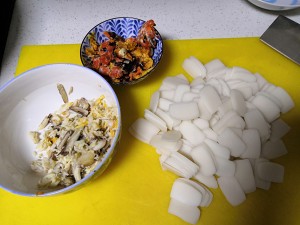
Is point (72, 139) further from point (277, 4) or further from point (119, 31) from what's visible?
point (277, 4)

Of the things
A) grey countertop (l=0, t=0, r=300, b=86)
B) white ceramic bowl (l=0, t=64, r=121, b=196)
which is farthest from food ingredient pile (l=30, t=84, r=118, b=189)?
grey countertop (l=0, t=0, r=300, b=86)

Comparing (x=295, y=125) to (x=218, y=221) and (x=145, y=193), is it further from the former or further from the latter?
(x=145, y=193)

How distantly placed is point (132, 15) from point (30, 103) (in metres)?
0.59

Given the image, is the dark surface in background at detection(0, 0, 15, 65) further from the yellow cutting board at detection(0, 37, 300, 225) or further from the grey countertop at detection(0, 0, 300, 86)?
the yellow cutting board at detection(0, 37, 300, 225)

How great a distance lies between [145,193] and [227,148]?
279 mm

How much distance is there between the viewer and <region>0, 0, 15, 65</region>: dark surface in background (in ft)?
3.73

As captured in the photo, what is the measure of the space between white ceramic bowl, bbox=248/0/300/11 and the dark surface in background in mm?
1009

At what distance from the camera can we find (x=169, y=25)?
119 cm

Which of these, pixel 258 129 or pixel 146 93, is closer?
pixel 258 129

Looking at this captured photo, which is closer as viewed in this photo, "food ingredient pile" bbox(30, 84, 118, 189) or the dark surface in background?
"food ingredient pile" bbox(30, 84, 118, 189)

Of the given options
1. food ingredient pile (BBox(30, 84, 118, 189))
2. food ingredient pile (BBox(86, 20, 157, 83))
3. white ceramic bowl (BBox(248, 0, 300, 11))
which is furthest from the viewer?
white ceramic bowl (BBox(248, 0, 300, 11))

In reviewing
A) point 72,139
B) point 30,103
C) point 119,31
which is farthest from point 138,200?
point 119,31

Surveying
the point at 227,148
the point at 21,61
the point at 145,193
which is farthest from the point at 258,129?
the point at 21,61

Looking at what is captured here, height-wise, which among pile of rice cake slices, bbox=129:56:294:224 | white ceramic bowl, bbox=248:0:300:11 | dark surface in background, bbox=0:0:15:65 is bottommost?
dark surface in background, bbox=0:0:15:65
